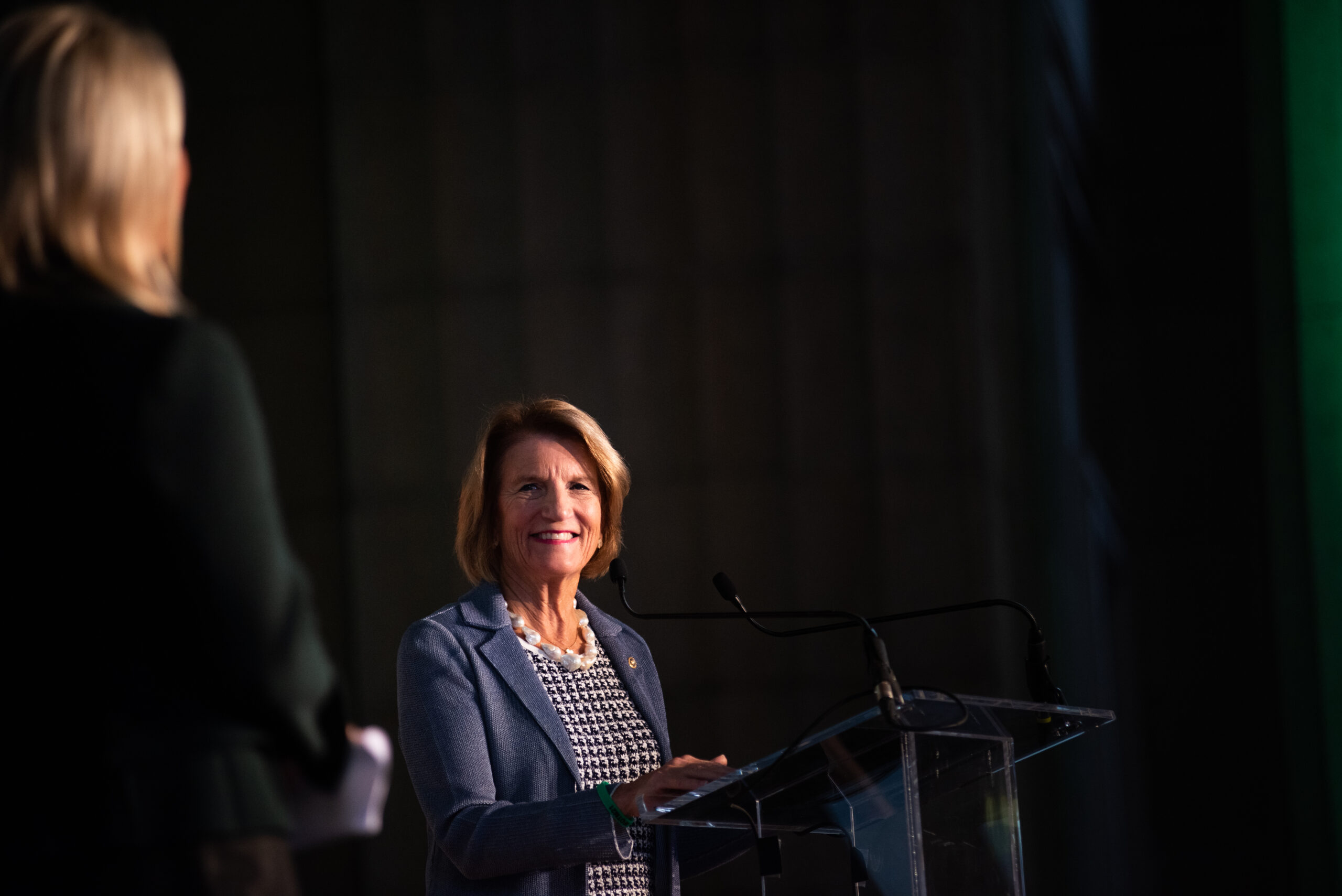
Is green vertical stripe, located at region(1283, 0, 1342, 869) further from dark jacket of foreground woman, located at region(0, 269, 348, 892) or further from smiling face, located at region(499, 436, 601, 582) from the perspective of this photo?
dark jacket of foreground woman, located at region(0, 269, 348, 892)

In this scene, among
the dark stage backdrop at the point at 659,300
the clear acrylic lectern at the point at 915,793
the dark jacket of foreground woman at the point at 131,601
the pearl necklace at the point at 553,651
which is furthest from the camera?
the dark stage backdrop at the point at 659,300

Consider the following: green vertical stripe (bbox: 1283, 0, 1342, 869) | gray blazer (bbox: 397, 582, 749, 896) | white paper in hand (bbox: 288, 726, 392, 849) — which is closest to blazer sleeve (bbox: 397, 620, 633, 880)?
gray blazer (bbox: 397, 582, 749, 896)

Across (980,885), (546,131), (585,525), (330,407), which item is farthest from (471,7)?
(980,885)

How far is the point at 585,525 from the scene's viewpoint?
2.80 m

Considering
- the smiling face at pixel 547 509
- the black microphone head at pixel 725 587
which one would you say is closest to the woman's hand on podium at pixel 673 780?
the black microphone head at pixel 725 587

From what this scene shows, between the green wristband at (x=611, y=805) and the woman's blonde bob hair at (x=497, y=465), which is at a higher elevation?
the woman's blonde bob hair at (x=497, y=465)

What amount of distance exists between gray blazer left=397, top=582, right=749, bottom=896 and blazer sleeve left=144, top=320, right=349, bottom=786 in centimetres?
104

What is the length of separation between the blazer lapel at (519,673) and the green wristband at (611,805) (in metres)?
0.21

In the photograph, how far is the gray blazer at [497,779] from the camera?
2.25 meters

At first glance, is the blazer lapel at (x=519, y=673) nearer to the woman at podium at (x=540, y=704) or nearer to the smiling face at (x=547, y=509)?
the woman at podium at (x=540, y=704)

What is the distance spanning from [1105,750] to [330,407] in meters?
5.37

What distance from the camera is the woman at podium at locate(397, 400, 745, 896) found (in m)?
2.26

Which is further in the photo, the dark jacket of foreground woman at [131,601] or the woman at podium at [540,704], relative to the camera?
the woman at podium at [540,704]

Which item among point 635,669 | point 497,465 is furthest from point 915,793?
point 497,465
